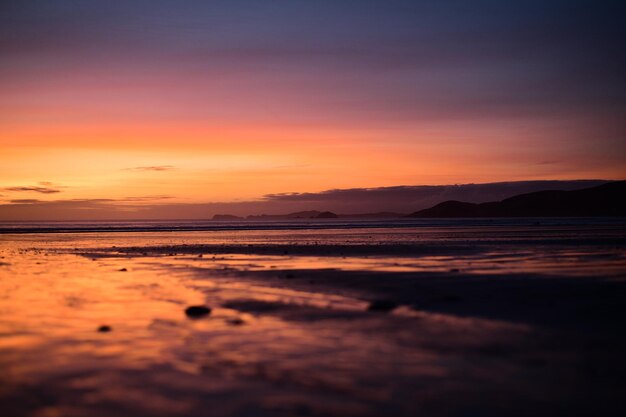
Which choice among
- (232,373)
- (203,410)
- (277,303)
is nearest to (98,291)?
(277,303)

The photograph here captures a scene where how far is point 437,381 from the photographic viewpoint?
7.23 metres

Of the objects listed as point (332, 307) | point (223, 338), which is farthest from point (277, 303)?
point (223, 338)

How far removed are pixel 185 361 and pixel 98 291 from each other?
28.9ft

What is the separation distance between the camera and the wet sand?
6.59 m

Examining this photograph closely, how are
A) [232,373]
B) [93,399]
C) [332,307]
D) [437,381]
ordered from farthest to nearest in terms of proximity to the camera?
[332,307]
[232,373]
[437,381]
[93,399]

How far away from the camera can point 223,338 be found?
388 inches

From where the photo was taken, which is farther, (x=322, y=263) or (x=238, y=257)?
(x=238, y=257)

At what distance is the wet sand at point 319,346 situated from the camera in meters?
6.59

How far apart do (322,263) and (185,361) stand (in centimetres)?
1635

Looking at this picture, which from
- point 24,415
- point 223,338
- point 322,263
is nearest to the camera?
point 24,415

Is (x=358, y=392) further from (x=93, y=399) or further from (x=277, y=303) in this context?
(x=277, y=303)

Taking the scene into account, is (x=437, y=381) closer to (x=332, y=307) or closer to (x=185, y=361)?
(x=185, y=361)

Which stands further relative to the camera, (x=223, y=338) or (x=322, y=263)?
(x=322, y=263)

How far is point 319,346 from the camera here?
921 cm
